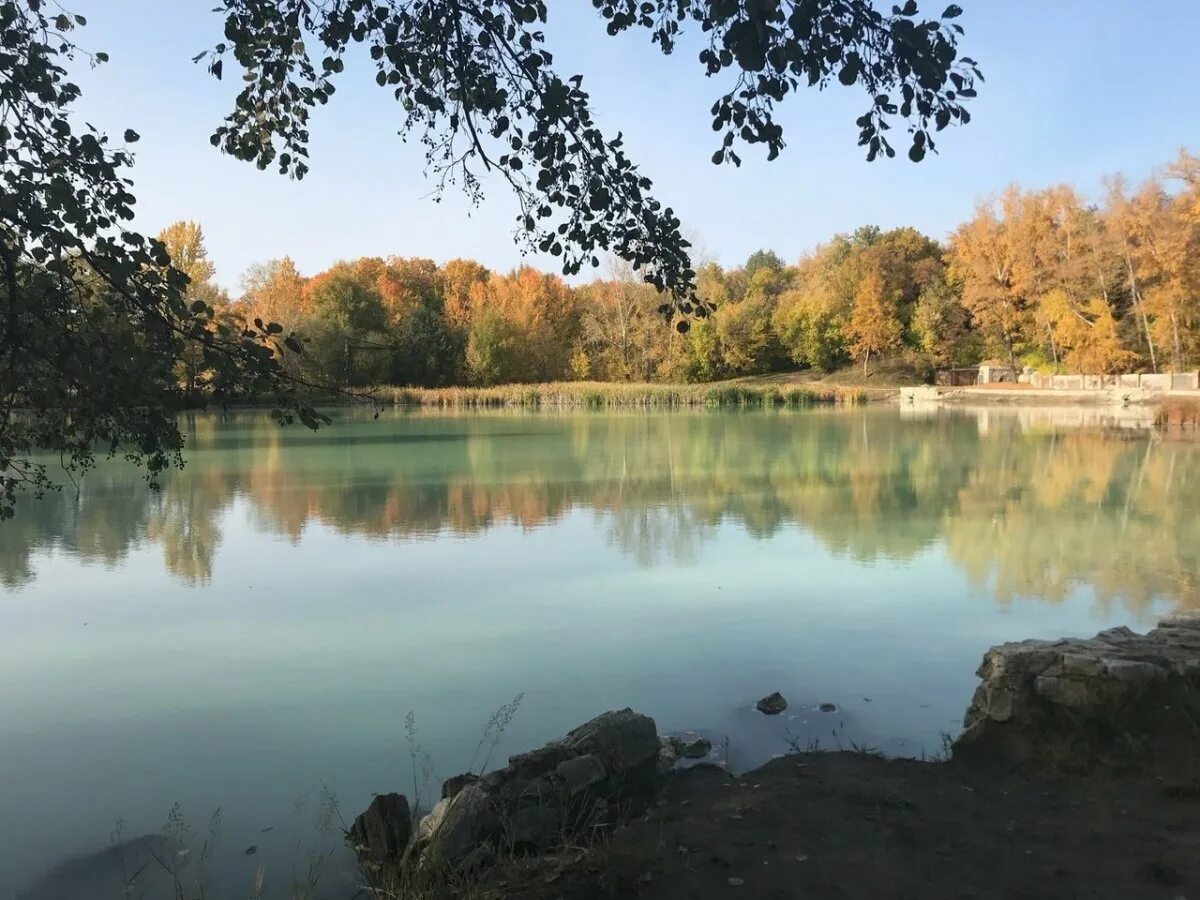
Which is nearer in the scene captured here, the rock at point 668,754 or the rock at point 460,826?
the rock at point 460,826

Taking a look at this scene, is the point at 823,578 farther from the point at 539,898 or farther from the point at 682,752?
the point at 539,898

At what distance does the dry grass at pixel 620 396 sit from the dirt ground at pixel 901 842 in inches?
1517

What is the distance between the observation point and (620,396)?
42.9 metres

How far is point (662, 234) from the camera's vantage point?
293 centimetres

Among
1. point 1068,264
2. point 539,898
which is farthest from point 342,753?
point 1068,264

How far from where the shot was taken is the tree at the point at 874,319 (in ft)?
163

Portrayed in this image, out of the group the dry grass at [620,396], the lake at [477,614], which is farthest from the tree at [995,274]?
the lake at [477,614]

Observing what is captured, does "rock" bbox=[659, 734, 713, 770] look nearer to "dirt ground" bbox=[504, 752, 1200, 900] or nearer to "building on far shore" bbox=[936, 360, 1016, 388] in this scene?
"dirt ground" bbox=[504, 752, 1200, 900]

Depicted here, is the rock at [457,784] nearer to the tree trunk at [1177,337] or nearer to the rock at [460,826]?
the rock at [460,826]

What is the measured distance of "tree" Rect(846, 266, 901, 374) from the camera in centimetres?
4964

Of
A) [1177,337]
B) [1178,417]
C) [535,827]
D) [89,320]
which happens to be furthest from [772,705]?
[1177,337]

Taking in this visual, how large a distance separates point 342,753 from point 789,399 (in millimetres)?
41161

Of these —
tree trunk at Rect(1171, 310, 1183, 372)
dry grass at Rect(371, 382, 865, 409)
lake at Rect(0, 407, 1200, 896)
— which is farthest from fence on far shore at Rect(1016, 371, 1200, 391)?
lake at Rect(0, 407, 1200, 896)

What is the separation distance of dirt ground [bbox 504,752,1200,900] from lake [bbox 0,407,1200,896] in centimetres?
79
